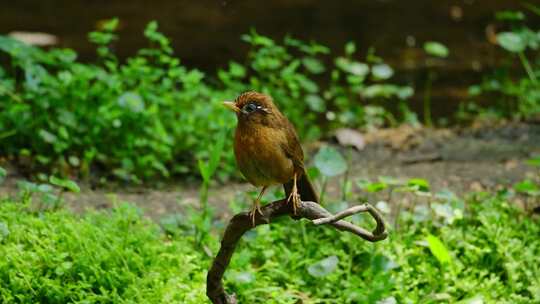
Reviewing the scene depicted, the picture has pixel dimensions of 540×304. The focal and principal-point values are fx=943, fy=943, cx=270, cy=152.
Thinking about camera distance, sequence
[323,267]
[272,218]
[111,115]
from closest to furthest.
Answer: [272,218] < [323,267] < [111,115]

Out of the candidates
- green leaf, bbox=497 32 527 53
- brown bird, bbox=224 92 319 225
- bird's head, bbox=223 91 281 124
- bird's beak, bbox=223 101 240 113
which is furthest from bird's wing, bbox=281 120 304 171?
green leaf, bbox=497 32 527 53

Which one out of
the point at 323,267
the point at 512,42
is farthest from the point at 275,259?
the point at 512,42

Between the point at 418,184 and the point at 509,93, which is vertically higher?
the point at 509,93

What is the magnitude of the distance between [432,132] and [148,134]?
247cm

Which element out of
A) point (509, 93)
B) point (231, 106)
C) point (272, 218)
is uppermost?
point (509, 93)

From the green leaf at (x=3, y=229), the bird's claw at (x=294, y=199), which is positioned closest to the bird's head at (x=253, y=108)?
the bird's claw at (x=294, y=199)

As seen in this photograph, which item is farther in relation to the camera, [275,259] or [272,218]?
[275,259]

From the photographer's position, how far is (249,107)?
12.0 feet

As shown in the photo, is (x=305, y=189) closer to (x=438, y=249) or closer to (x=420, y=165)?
(x=438, y=249)

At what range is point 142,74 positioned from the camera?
5.99 metres

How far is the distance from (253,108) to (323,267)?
1.01m

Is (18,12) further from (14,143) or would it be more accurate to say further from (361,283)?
(361,283)

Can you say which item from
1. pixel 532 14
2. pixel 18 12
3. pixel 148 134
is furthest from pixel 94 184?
pixel 532 14

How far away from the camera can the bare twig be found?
324cm
